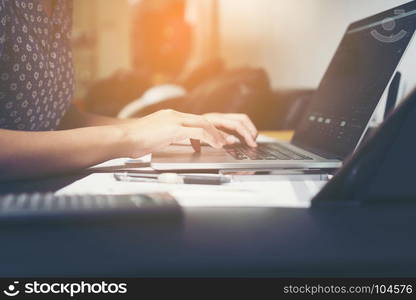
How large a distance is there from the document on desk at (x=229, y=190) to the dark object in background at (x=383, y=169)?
Answer: 0.02 m

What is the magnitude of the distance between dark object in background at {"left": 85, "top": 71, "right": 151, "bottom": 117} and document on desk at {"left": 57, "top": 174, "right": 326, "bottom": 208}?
7.85 ft

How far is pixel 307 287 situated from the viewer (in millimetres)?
314

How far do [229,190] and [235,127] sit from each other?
36 centimetres

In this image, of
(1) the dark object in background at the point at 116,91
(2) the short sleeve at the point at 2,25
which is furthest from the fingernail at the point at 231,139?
(1) the dark object in background at the point at 116,91

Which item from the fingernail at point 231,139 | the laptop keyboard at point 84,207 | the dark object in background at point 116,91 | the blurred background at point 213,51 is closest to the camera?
the laptop keyboard at point 84,207

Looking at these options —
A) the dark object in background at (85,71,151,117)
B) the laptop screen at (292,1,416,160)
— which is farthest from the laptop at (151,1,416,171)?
the dark object in background at (85,71,151,117)

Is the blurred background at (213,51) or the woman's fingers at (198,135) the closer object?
the woman's fingers at (198,135)

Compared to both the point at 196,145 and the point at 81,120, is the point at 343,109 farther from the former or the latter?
the point at 81,120

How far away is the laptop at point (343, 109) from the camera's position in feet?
2.04

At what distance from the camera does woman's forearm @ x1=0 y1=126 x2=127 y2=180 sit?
1.79 feet

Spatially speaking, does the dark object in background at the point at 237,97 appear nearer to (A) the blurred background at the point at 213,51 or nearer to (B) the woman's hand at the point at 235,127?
(A) the blurred background at the point at 213,51

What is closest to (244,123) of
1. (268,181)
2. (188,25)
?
(268,181)

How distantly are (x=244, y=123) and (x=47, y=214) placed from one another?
0.53 m

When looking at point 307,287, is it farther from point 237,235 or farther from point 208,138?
point 208,138
